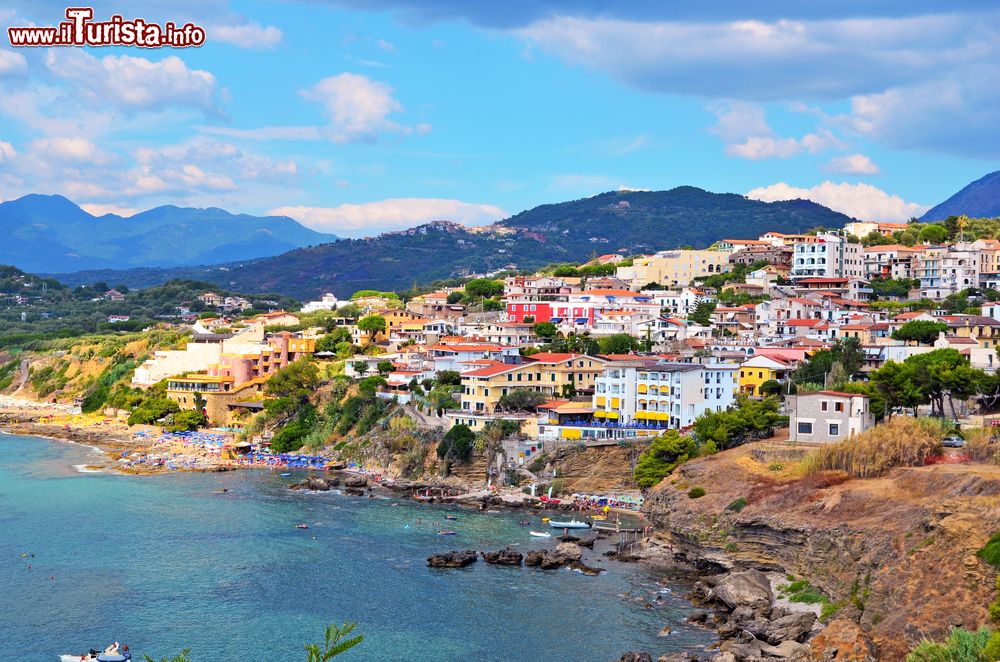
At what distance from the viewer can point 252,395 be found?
69188 mm

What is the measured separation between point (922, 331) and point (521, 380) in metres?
20.7

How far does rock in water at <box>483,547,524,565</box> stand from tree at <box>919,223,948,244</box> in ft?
197

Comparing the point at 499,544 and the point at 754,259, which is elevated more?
the point at 754,259

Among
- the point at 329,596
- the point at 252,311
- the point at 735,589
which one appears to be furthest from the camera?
the point at 252,311

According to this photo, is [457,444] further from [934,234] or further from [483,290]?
[934,234]

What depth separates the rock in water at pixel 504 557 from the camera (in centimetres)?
3691

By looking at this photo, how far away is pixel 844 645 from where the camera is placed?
25.2m

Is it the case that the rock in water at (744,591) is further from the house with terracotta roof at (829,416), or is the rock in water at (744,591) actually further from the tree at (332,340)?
the tree at (332,340)

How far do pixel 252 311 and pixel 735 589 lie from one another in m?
103

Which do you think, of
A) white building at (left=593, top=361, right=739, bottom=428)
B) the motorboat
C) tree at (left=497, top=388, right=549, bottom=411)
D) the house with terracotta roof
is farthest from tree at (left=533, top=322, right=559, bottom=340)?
the motorboat

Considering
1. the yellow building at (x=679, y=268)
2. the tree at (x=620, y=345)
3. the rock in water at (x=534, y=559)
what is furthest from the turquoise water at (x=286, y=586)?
the yellow building at (x=679, y=268)

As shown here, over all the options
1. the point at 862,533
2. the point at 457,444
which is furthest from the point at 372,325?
the point at 862,533

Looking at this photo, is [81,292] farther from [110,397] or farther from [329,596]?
[329,596]

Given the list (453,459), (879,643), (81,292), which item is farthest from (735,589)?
(81,292)
